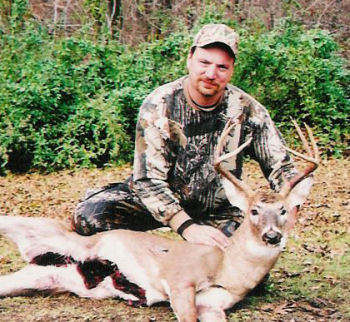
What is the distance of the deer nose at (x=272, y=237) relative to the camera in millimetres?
3312

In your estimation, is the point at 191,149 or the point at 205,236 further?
the point at 191,149

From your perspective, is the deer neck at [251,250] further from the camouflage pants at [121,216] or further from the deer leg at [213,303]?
the camouflage pants at [121,216]

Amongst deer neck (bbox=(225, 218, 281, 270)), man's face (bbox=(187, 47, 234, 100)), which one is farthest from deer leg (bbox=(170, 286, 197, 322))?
man's face (bbox=(187, 47, 234, 100))

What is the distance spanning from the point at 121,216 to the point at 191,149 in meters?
0.74

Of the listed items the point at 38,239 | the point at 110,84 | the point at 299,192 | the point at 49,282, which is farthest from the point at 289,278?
the point at 110,84

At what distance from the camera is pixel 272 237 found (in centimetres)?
331

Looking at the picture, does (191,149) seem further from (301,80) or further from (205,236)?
(301,80)

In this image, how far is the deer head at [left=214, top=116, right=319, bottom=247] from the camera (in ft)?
11.1

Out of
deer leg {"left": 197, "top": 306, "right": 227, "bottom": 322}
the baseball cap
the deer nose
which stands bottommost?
deer leg {"left": 197, "top": 306, "right": 227, "bottom": 322}

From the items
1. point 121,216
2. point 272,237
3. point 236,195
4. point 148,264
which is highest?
point 236,195

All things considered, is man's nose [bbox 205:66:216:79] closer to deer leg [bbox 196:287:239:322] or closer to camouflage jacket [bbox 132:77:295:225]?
camouflage jacket [bbox 132:77:295:225]

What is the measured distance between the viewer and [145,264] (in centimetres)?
380

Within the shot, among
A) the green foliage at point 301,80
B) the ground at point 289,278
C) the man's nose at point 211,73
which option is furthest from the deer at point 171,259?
the green foliage at point 301,80

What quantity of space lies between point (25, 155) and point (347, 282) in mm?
7160
